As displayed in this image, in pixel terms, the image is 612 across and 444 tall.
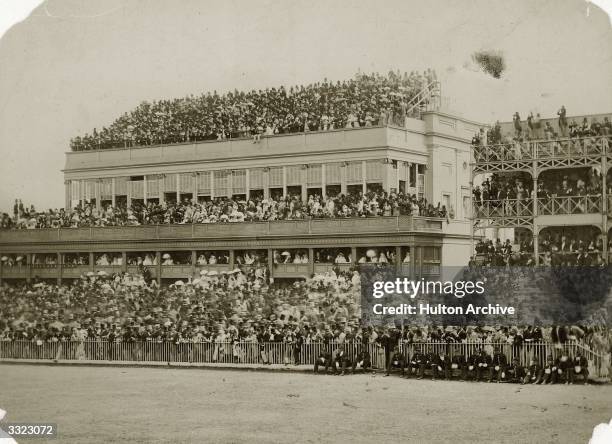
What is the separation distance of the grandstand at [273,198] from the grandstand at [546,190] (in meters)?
0.36

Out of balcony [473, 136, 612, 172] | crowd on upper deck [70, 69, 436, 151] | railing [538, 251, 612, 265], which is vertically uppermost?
crowd on upper deck [70, 69, 436, 151]

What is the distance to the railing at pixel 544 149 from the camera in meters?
14.4

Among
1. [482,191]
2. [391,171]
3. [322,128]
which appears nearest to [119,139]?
[322,128]

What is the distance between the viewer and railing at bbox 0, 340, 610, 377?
1523cm

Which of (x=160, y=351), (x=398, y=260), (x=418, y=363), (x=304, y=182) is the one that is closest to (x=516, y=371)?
(x=418, y=363)

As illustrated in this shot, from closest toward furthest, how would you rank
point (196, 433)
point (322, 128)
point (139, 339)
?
point (196, 433) < point (322, 128) < point (139, 339)

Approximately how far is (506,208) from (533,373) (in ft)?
8.39

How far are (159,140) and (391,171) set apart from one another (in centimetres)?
401

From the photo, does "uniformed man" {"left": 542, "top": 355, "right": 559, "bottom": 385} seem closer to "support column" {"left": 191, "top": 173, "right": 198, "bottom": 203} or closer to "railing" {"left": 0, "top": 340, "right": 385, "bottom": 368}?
"railing" {"left": 0, "top": 340, "right": 385, "bottom": 368}

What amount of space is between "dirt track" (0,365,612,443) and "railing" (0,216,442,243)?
2244 millimetres

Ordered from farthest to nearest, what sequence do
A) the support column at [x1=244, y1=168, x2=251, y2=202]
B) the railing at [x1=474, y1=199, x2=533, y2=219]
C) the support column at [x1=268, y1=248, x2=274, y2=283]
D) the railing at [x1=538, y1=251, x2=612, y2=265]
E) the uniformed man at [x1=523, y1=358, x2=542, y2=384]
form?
the support column at [x1=244, y1=168, x2=251, y2=202], the support column at [x1=268, y1=248, x2=274, y2=283], the uniformed man at [x1=523, y1=358, x2=542, y2=384], the railing at [x1=474, y1=199, x2=533, y2=219], the railing at [x1=538, y1=251, x2=612, y2=265]

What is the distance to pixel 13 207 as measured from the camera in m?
16.8

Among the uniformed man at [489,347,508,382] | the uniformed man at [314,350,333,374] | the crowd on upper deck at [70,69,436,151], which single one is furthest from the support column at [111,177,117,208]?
the uniformed man at [489,347,508,382]

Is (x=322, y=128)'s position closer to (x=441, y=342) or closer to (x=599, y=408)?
(x=441, y=342)
